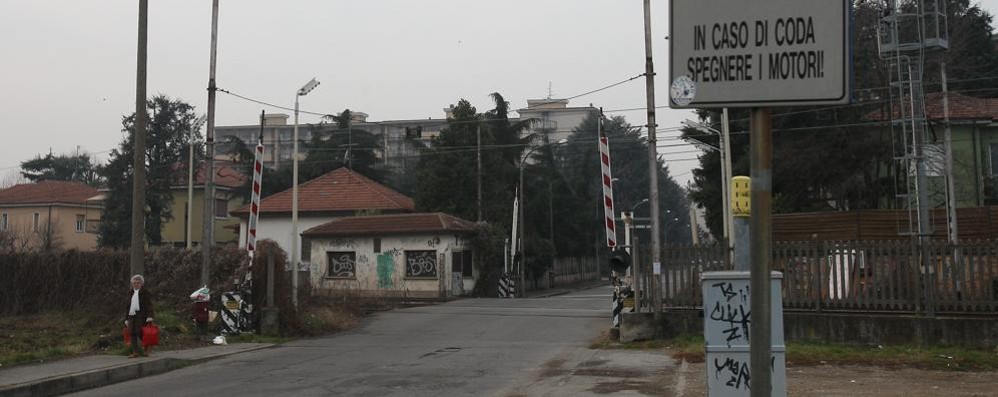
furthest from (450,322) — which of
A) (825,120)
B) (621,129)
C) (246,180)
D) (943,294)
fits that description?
(621,129)

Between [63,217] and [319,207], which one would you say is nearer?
[319,207]

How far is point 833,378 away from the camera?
12.4 m

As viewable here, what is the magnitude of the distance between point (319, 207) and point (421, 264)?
1027 cm

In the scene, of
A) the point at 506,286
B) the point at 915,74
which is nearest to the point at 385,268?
the point at 506,286

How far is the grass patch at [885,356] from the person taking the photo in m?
13.9

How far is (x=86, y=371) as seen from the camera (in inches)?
539

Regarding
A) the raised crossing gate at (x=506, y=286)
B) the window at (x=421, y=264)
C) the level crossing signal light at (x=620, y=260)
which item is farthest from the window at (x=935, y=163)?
the window at (x=421, y=264)

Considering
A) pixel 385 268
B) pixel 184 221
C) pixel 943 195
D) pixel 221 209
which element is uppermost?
pixel 221 209

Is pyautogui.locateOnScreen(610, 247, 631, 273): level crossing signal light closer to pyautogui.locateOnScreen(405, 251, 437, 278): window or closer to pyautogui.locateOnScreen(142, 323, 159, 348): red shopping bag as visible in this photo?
pyautogui.locateOnScreen(142, 323, 159, 348): red shopping bag

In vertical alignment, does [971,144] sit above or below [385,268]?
above

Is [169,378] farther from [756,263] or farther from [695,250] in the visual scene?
[756,263]

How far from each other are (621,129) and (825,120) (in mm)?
57768

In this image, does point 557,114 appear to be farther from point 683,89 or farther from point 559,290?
point 683,89

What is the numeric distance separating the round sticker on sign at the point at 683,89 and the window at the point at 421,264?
4054 centimetres
